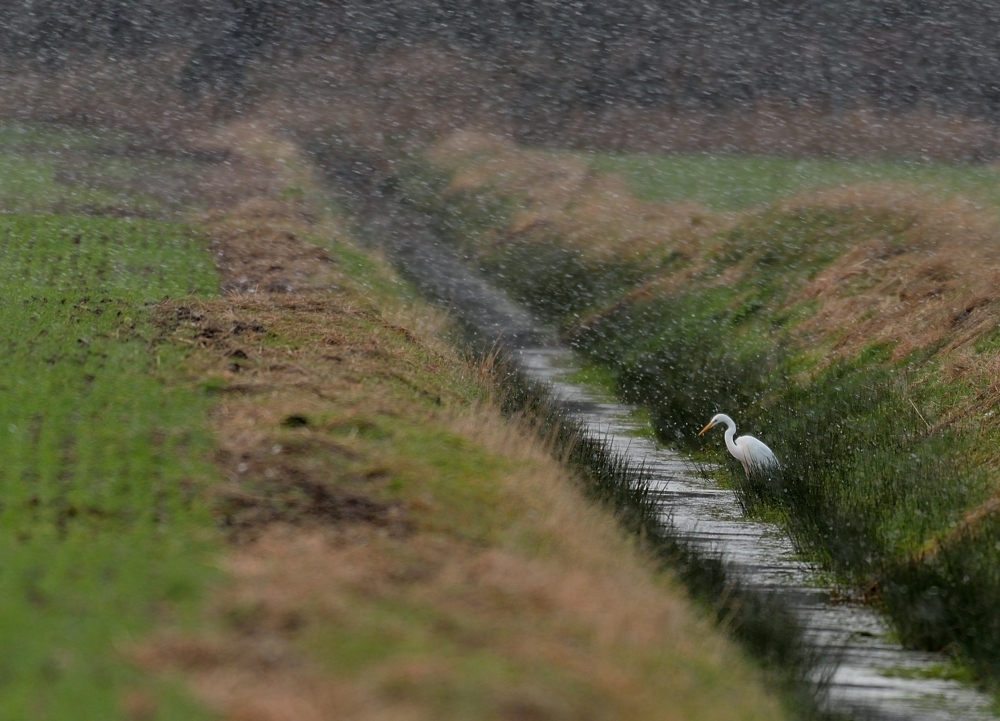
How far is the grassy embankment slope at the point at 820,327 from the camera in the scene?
12.6 metres

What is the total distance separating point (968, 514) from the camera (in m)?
12.6

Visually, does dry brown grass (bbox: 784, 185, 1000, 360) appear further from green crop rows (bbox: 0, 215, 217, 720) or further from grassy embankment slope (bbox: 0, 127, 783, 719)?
green crop rows (bbox: 0, 215, 217, 720)

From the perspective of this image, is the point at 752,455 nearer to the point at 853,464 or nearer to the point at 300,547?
the point at 853,464

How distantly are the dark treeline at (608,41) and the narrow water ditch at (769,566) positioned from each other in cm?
3633

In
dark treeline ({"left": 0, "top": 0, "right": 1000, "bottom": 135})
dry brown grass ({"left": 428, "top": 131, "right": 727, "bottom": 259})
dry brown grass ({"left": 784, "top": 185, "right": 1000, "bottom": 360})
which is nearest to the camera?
dry brown grass ({"left": 784, "top": 185, "right": 1000, "bottom": 360})

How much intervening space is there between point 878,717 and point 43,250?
21221mm

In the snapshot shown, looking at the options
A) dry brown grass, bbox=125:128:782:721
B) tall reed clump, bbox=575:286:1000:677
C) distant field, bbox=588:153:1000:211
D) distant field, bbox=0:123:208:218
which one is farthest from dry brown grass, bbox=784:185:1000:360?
distant field, bbox=0:123:208:218

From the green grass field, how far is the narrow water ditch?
406cm

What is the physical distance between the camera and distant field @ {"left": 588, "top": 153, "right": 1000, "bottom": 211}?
3772 centimetres

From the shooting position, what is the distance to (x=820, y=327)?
2278 centimetres

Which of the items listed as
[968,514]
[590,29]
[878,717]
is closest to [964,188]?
[968,514]

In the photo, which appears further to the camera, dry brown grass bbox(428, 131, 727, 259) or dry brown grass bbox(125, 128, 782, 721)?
dry brown grass bbox(428, 131, 727, 259)

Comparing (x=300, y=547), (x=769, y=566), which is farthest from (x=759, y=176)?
(x=300, y=547)

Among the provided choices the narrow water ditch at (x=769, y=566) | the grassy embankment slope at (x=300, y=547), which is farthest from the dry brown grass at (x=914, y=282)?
the grassy embankment slope at (x=300, y=547)
